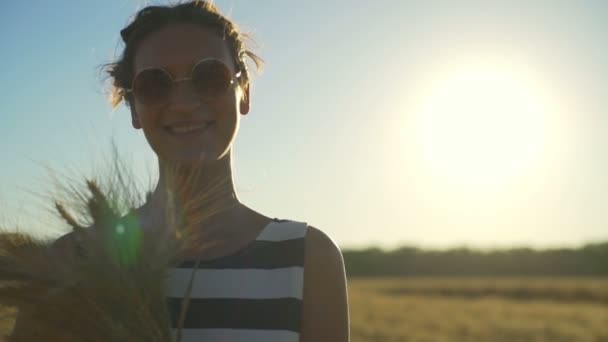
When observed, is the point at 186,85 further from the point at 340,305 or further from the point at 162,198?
the point at 340,305

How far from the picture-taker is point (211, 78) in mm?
1816

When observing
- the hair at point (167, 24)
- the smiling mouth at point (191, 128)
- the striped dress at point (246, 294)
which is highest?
the hair at point (167, 24)

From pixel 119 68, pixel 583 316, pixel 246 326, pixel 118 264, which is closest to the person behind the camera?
pixel 118 264

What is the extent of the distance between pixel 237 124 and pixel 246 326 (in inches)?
21.9

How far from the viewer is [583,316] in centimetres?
1811

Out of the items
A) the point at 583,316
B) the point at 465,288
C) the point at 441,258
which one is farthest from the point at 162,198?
the point at 441,258

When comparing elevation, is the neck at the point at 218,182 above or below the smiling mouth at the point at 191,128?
below

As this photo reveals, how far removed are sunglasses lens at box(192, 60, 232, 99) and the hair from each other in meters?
0.19

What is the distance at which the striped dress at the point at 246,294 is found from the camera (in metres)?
1.69

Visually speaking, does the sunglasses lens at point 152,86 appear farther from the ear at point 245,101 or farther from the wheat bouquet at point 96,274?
the wheat bouquet at point 96,274

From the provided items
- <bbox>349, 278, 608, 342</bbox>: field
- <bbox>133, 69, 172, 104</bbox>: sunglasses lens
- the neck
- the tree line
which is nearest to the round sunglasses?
<bbox>133, 69, 172, 104</bbox>: sunglasses lens

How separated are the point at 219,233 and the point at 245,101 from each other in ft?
1.55

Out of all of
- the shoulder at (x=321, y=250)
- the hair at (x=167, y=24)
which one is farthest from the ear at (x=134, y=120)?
the shoulder at (x=321, y=250)

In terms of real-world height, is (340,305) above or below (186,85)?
below
